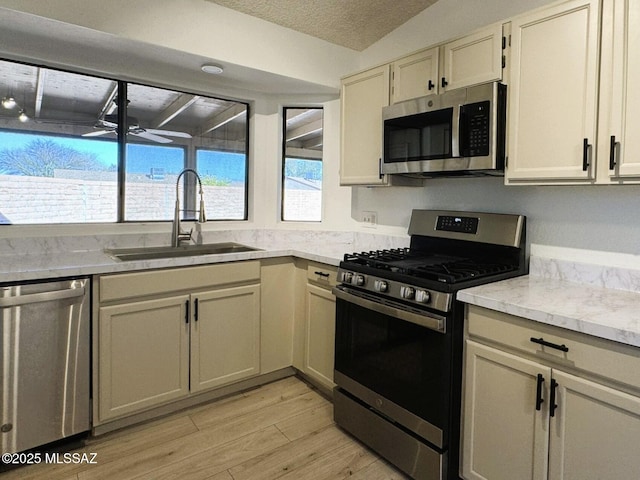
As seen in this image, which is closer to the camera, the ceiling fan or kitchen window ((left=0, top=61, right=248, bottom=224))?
kitchen window ((left=0, top=61, right=248, bottom=224))

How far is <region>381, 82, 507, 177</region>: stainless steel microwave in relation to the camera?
1.82m

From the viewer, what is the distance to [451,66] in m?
2.05

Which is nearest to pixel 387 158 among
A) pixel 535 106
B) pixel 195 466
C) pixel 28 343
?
pixel 535 106

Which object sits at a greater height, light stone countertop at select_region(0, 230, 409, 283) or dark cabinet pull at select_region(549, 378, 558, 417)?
light stone countertop at select_region(0, 230, 409, 283)

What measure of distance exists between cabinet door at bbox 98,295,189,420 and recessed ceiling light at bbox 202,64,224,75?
4.84 feet

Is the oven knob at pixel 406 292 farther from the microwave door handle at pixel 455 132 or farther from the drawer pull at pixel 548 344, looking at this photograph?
the microwave door handle at pixel 455 132

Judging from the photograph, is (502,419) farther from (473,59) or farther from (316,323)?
(473,59)

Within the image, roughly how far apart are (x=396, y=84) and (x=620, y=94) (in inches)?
46.1

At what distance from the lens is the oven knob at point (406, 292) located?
5.80ft

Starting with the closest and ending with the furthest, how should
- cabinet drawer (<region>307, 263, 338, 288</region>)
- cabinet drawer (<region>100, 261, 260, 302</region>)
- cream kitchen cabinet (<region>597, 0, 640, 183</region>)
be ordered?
cream kitchen cabinet (<region>597, 0, 640, 183</region>) → cabinet drawer (<region>100, 261, 260, 302</region>) → cabinet drawer (<region>307, 263, 338, 288</region>)

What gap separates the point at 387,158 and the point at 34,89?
217 cm

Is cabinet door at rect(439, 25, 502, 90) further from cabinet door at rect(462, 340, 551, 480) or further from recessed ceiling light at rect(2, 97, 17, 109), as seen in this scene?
recessed ceiling light at rect(2, 97, 17, 109)

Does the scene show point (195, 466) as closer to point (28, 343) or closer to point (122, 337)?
point (122, 337)

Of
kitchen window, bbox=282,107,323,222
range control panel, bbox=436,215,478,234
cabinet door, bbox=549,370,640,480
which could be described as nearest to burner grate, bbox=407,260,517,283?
range control panel, bbox=436,215,478,234
